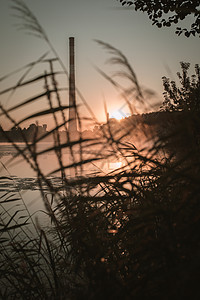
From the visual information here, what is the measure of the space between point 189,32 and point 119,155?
3.87 meters

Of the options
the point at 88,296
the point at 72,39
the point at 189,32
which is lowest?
the point at 88,296

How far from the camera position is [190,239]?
81 centimetres

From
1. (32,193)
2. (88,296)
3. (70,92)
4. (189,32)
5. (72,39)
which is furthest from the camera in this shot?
(72,39)

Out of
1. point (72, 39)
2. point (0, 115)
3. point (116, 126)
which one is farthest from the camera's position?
point (72, 39)

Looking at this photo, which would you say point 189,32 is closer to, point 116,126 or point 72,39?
point 116,126

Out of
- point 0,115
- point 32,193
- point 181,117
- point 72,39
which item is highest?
point 72,39

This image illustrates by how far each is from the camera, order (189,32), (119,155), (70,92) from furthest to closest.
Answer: (189,32) < (119,155) < (70,92)

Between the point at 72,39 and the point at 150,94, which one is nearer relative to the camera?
the point at 150,94

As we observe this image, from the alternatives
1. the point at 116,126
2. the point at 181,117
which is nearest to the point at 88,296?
the point at 181,117

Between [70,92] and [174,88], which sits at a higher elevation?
[174,88]

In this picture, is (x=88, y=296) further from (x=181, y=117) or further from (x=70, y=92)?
A: (x=70, y=92)

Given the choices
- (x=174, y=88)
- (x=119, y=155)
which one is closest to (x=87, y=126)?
(x=119, y=155)

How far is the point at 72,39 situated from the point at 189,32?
6085 mm

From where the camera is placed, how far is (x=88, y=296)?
0.81 metres
